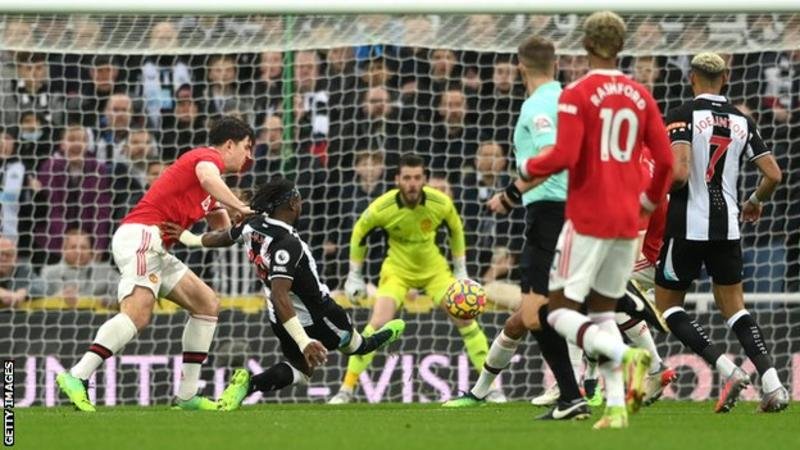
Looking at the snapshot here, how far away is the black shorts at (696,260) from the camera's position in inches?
430

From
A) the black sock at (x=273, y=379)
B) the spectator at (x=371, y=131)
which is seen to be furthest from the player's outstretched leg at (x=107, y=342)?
the spectator at (x=371, y=131)

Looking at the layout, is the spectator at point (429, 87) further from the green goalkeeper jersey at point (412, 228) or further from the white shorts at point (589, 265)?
the white shorts at point (589, 265)

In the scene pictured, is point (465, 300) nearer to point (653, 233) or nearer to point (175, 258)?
point (653, 233)

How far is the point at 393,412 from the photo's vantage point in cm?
1112

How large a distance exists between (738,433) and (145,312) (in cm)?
474

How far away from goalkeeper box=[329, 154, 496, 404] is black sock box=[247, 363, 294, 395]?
7.75ft

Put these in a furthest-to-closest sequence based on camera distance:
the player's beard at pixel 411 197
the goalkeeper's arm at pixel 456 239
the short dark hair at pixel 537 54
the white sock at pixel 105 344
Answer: the goalkeeper's arm at pixel 456 239 → the player's beard at pixel 411 197 → the white sock at pixel 105 344 → the short dark hair at pixel 537 54

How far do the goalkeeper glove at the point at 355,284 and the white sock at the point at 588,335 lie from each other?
6058 millimetres

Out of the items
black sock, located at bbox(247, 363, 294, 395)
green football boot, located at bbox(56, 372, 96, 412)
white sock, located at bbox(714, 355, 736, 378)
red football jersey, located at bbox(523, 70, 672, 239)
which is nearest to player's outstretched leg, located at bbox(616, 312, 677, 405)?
white sock, located at bbox(714, 355, 736, 378)

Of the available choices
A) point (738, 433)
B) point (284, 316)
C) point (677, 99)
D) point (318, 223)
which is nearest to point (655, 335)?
point (677, 99)

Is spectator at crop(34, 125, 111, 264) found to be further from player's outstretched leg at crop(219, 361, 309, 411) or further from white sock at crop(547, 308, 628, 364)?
white sock at crop(547, 308, 628, 364)

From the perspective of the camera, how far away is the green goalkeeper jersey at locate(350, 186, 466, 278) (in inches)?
567

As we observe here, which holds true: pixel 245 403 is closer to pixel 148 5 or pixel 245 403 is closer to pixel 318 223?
pixel 318 223

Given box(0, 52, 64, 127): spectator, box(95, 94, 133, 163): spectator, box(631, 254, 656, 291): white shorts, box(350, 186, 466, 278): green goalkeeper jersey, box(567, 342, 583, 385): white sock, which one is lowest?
box(567, 342, 583, 385): white sock
